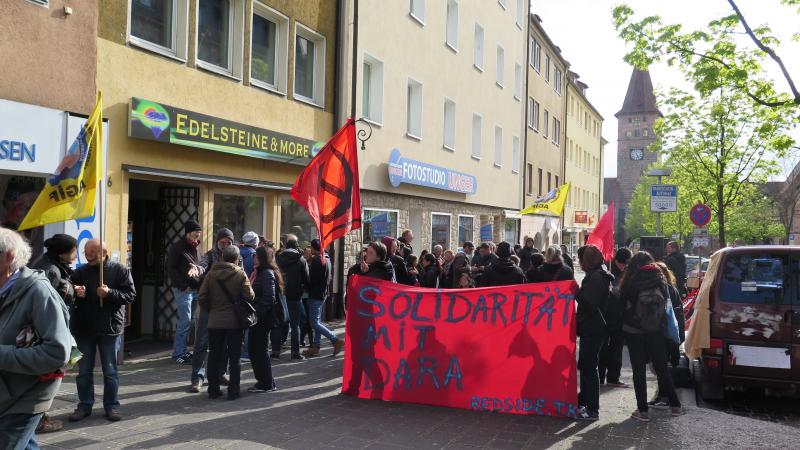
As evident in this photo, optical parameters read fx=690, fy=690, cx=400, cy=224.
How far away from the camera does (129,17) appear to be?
31.5ft

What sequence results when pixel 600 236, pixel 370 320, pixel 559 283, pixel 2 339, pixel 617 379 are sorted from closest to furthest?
pixel 2 339, pixel 559 283, pixel 370 320, pixel 617 379, pixel 600 236

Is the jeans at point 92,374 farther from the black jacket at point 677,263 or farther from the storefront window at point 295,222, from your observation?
the black jacket at point 677,263

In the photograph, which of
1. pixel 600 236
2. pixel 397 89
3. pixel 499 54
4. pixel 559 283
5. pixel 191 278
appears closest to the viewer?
pixel 559 283

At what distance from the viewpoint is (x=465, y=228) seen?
2305 cm

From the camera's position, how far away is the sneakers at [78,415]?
6.37 metres

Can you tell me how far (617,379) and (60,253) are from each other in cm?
652

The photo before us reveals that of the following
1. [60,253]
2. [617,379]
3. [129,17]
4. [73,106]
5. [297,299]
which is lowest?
[617,379]

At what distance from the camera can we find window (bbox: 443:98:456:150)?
2131 cm

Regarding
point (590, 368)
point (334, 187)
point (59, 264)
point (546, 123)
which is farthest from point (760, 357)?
point (546, 123)

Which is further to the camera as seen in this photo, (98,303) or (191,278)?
(191,278)

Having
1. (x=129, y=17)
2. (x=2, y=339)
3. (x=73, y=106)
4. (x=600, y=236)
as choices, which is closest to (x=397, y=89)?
(x=600, y=236)

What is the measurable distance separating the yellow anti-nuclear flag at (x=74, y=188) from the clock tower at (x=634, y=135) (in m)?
105

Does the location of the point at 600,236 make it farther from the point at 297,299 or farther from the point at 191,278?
the point at 191,278

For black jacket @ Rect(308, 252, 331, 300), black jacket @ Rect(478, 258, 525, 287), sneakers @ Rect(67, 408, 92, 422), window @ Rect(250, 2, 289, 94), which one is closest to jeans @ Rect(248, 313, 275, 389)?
sneakers @ Rect(67, 408, 92, 422)
